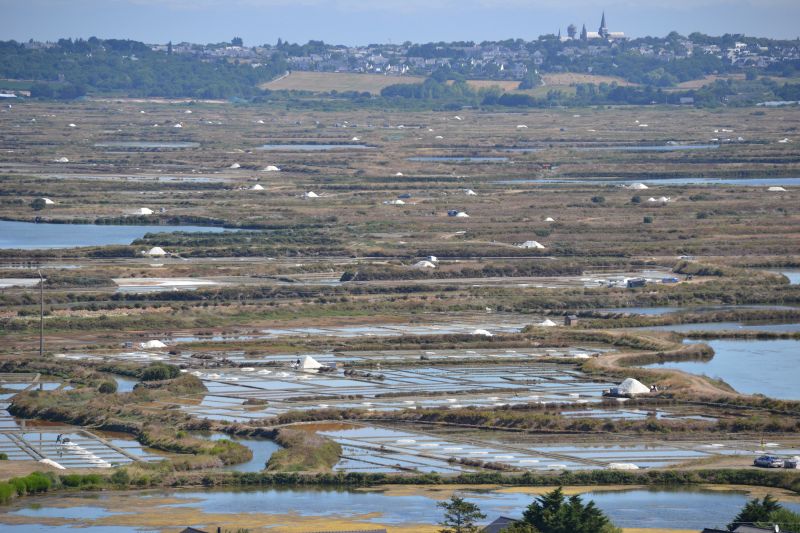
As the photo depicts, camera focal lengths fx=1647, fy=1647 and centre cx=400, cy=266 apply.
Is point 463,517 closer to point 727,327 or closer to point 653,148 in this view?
point 727,327

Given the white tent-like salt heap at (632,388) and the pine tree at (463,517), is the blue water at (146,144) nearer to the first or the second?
the white tent-like salt heap at (632,388)

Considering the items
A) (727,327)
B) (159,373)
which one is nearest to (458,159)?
(727,327)

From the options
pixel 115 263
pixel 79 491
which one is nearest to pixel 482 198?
pixel 115 263

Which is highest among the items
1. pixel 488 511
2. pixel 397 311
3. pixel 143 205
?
pixel 143 205

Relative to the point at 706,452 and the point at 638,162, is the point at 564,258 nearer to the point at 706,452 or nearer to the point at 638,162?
the point at 706,452

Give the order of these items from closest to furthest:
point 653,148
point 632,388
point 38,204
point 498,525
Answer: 1. point 498,525
2. point 632,388
3. point 38,204
4. point 653,148
